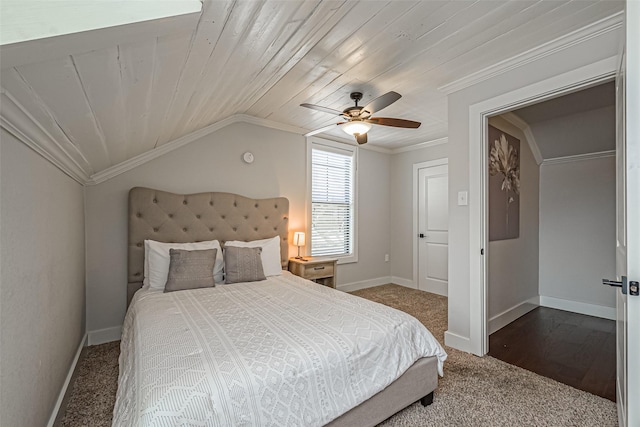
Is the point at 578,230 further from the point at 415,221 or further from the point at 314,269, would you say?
the point at 314,269

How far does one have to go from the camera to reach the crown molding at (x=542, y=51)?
6.18 feet

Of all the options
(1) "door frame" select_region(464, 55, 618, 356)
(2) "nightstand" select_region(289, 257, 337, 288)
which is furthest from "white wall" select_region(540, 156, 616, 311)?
(2) "nightstand" select_region(289, 257, 337, 288)

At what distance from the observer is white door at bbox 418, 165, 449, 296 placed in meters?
4.62

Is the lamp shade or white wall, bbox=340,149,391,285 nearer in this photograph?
the lamp shade

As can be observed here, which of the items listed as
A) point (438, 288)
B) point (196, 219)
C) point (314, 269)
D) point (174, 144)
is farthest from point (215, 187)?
point (438, 288)

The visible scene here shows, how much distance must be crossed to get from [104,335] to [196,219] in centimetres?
140

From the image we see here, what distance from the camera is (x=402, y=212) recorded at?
5.24 m

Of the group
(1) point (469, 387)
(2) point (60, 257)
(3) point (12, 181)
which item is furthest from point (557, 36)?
(2) point (60, 257)

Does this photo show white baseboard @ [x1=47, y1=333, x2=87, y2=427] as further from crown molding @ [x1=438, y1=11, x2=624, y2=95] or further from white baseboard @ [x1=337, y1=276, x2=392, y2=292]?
crown molding @ [x1=438, y1=11, x2=624, y2=95]

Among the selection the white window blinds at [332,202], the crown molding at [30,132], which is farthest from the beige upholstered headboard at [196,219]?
the crown molding at [30,132]

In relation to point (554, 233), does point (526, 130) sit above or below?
above

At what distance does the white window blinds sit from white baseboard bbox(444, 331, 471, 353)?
6.93 feet

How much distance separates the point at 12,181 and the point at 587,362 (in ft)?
13.1

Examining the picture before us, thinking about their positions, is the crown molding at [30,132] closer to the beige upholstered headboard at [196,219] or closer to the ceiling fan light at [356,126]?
the beige upholstered headboard at [196,219]
